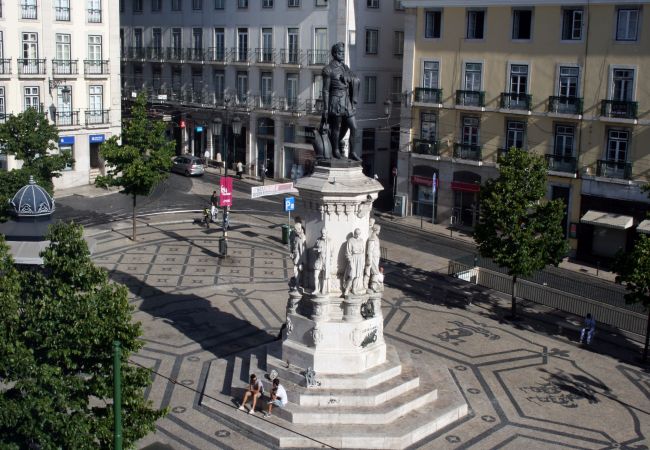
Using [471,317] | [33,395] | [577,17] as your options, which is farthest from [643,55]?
[33,395]

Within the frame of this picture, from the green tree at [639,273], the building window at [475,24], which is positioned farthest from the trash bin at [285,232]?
the green tree at [639,273]

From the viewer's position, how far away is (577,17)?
46.4 metres

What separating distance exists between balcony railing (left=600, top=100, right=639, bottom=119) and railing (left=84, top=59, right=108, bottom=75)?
106 feet

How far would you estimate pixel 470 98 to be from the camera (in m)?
50.8

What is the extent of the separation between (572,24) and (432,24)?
Result: 29.5 feet

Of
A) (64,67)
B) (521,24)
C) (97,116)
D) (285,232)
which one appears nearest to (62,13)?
(64,67)

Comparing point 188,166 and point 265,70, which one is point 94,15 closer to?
point 188,166

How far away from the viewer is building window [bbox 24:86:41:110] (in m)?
57.1

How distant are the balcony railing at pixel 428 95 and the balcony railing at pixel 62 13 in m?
23.0

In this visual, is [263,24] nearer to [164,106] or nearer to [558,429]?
[164,106]

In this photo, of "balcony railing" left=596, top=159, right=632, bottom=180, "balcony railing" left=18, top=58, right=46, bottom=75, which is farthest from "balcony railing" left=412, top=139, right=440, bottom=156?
"balcony railing" left=18, top=58, right=46, bottom=75

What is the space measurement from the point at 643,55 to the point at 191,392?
94.5ft

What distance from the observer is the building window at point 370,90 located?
60.4m

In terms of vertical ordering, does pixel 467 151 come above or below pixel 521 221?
above
